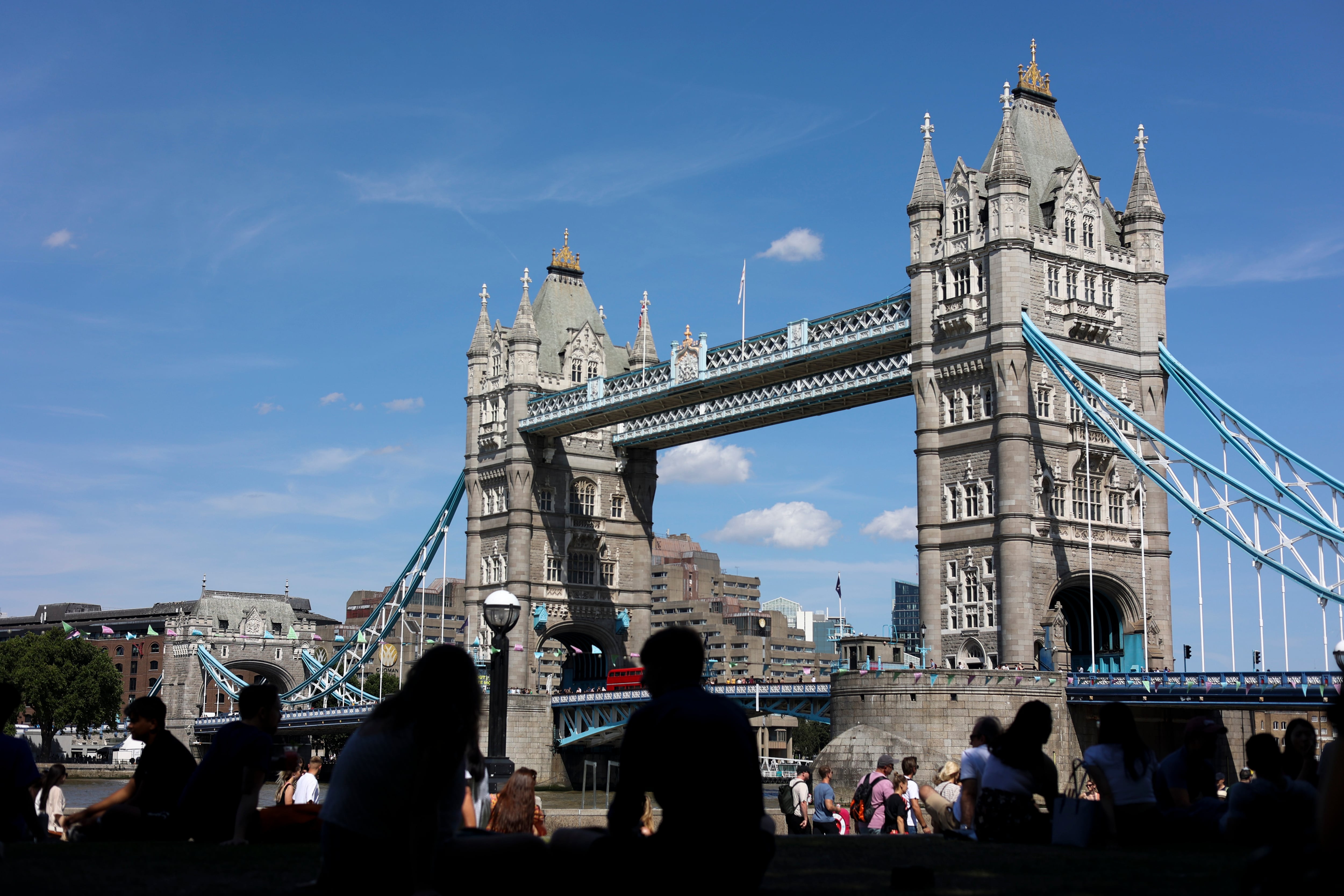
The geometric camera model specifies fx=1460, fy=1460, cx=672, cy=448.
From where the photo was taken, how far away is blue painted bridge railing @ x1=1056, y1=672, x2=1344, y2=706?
37406 mm

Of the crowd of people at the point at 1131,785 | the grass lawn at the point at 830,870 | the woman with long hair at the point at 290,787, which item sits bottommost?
the woman with long hair at the point at 290,787

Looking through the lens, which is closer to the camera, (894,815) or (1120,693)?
(894,815)

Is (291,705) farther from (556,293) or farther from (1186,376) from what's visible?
(1186,376)

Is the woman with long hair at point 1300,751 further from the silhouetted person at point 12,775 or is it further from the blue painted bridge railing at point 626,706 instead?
the blue painted bridge railing at point 626,706

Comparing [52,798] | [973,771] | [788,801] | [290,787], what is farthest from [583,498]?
[973,771]

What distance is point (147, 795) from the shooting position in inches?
436

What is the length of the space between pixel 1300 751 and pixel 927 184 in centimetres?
3766

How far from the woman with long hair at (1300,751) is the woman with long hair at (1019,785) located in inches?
85.4

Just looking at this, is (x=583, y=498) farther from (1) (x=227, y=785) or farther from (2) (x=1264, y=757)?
(2) (x=1264, y=757)

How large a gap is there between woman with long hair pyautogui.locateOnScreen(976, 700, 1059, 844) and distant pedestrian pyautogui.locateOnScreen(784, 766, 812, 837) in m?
8.96

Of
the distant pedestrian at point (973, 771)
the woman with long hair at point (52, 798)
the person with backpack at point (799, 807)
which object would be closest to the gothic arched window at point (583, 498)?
the person with backpack at point (799, 807)

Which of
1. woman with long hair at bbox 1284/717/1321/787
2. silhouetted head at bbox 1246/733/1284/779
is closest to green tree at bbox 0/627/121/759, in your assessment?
woman with long hair at bbox 1284/717/1321/787

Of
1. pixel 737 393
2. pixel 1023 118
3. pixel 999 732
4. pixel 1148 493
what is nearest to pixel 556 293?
pixel 737 393

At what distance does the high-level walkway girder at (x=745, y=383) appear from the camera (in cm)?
5100
